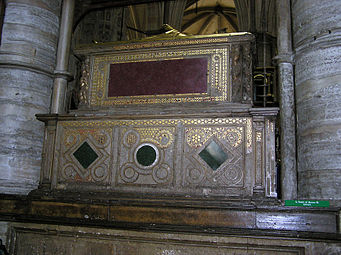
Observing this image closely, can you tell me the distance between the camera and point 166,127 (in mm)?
5230

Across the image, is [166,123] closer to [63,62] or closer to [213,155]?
[213,155]

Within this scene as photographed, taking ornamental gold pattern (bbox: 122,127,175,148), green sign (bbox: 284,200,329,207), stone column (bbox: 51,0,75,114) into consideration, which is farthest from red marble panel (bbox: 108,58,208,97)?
green sign (bbox: 284,200,329,207)

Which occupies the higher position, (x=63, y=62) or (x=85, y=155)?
(x=63, y=62)

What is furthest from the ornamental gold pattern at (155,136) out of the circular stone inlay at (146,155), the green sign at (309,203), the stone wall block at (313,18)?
the stone wall block at (313,18)

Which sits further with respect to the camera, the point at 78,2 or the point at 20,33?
the point at 78,2

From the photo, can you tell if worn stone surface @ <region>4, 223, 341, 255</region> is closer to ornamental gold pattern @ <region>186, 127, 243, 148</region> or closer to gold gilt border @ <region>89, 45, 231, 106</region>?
ornamental gold pattern @ <region>186, 127, 243, 148</region>

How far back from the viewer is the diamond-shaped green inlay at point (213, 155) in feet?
16.2

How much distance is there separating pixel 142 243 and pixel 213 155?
4.84ft

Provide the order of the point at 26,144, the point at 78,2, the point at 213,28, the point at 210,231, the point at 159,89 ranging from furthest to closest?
the point at 213,28 → the point at 78,2 → the point at 26,144 → the point at 159,89 → the point at 210,231

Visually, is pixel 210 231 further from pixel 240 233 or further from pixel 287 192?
pixel 287 192

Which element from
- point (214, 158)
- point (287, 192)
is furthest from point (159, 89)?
point (287, 192)

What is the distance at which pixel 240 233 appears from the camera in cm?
400

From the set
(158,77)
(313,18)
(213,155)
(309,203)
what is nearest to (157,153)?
(213,155)

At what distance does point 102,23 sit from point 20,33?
393 cm
